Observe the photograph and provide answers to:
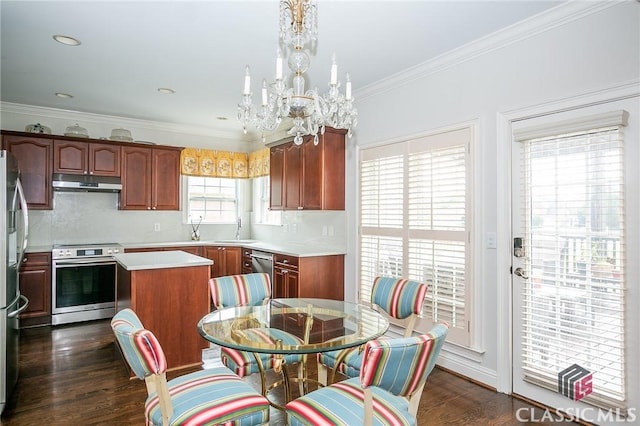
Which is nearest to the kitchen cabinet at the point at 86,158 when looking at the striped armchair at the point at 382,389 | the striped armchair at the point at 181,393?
the striped armchair at the point at 181,393

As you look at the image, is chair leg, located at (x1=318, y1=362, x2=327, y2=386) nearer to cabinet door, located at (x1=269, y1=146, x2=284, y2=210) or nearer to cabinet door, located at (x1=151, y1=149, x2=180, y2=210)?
cabinet door, located at (x1=269, y1=146, x2=284, y2=210)

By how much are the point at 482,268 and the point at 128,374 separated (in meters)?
3.05

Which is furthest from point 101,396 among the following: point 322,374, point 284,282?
point 284,282

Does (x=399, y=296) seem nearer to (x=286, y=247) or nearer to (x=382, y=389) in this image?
(x=382, y=389)

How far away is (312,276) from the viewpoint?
4.30 metres

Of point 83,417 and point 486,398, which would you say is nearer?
point 83,417

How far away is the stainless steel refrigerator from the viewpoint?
8.01ft

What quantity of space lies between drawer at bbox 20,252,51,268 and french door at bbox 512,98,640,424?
509 centimetres

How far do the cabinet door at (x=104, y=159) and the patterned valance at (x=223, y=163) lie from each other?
38.6 inches

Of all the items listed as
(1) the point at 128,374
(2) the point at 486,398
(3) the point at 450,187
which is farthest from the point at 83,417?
(3) the point at 450,187

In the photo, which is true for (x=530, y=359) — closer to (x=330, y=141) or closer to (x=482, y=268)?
(x=482, y=268)

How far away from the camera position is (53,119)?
523 cm

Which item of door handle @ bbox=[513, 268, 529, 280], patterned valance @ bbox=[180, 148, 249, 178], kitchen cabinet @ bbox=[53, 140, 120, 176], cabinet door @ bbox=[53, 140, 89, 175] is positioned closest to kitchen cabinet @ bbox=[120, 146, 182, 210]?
kitchen cabinet @ bbox=[53, 140, 120, 176]

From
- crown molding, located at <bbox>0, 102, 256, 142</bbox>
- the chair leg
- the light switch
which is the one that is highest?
crown molding, located at <bbox>0, 102, 256, 142</bbox>
